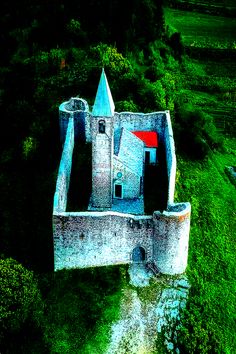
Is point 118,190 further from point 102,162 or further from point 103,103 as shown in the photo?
point 103,103

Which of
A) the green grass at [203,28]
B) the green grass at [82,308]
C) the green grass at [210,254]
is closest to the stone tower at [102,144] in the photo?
the green grass at [82,308]

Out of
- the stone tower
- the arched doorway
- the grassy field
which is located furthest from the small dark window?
the grassy field

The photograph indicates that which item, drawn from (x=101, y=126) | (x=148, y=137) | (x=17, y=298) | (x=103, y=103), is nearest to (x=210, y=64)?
(x=148, y=137)

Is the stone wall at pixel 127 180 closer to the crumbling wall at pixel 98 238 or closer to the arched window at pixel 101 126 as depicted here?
the arched window at pixel 101 126

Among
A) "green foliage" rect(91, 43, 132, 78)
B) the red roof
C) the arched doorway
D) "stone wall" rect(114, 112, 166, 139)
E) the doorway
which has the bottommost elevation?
the arched doorway

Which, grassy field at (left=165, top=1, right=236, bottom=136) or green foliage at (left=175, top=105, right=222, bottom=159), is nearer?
green foliage at (left=175, top=105, right=222, bottom=159)

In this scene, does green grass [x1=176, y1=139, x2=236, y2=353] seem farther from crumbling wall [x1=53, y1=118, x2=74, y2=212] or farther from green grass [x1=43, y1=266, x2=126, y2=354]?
crumbling wall [x1=53, y1=118, x2=74, y2=212]
